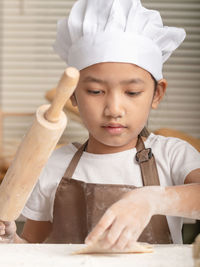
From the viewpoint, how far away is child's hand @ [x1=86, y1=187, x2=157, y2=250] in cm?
66

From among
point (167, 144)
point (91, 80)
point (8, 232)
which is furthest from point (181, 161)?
point (8, 232)

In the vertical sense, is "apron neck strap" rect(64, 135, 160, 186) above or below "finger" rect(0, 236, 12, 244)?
above

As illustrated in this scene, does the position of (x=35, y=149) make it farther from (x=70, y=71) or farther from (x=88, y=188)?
(x=88, y=188)

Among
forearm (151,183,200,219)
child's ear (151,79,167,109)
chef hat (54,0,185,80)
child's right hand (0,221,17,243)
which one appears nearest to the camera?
forearm (151,183,200,219)

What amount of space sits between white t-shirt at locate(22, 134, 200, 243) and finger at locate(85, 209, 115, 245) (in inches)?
16.1

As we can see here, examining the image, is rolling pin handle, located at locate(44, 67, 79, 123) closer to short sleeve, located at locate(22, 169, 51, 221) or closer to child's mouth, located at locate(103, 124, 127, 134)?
child's mouth, located at locate(103, 124, 127, 134)

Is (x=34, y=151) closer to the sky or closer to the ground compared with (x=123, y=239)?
closer to the sky

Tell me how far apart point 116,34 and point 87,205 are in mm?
380

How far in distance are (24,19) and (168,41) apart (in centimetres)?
229

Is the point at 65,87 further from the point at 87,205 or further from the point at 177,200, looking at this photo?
the point at 87,205

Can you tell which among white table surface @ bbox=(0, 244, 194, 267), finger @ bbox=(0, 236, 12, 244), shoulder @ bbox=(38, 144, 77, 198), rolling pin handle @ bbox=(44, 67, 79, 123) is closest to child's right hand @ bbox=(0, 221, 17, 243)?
finger @ bbox=(0, 236, 12, 244)

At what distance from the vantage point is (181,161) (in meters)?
1.08

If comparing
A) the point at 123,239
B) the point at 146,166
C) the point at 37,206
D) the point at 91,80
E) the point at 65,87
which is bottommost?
the point at 37,206

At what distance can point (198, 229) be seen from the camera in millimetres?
1728
